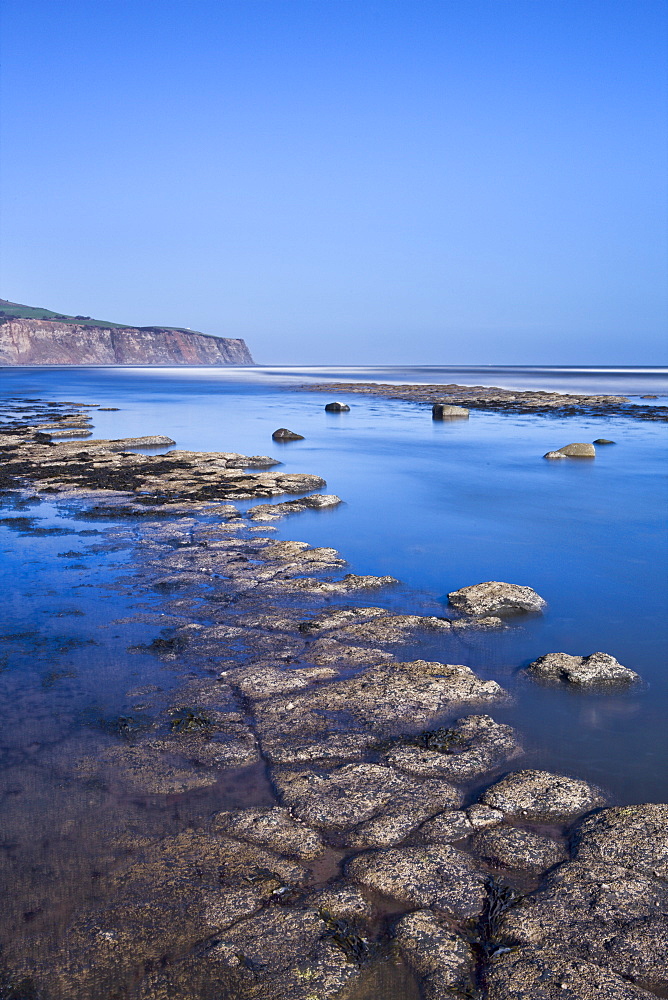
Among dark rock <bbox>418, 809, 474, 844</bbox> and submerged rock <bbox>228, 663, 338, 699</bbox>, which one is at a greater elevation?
submerged rock <bbox>228, 663, 338, 699</bbox>

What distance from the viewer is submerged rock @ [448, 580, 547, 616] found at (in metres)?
9.36

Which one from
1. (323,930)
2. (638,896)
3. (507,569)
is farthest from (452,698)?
(507,569)

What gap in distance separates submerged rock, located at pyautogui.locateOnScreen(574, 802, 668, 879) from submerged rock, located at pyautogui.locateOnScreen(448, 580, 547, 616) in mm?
4308

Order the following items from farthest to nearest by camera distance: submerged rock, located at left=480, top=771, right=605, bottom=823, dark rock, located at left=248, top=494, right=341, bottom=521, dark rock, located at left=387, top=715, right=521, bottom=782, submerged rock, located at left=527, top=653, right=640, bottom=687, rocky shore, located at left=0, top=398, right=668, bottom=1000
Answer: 1. dark rock, located at left=248, top=494, right=341, bottom=521
2. submerged rock, located at left=527, top=653, right=640, bottom=687
3. dark rock, located at left=387, top=715, right=521, bottom=782
4. submerged rock, located at left=480, top=771, right=605, bottom=823
5. rocky shore, located at left=0, top=398, right=668, bottom=1000

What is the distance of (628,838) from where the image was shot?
4730 millimetres

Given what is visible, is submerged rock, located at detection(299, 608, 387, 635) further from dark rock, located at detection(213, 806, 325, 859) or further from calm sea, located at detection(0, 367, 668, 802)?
dark rock, located at detection(213, 806, 325, 859)

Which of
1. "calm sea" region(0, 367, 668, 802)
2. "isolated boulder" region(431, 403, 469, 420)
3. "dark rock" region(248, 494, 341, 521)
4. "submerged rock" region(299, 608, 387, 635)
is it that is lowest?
"calm sea" region(0, 367, 668, 802)

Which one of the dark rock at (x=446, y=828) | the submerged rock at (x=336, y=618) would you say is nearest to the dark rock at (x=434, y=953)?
the dark rock at (x=446, y=828)

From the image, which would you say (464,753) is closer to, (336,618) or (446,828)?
(446,828)

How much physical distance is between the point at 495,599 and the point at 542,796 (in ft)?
14.5

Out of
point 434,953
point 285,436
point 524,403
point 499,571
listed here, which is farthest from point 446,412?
point 434,953

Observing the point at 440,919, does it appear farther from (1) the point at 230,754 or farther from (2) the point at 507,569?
(2) the point at 507,569

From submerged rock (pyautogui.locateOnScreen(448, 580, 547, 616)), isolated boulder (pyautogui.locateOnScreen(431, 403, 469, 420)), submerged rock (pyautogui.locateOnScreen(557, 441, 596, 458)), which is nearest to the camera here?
submerged rock (pyautogui.locateOnScreen(448, 580, 547, 616))

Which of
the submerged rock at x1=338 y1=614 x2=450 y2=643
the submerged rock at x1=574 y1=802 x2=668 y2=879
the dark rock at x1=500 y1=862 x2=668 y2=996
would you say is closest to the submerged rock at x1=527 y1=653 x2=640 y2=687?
the submerged rock at x1=338 y1=614 x2=450 y2=643
